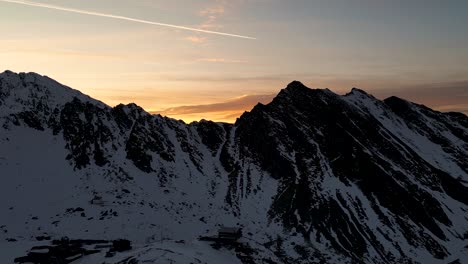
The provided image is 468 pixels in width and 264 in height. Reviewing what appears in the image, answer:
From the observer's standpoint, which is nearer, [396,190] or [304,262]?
[304,262]

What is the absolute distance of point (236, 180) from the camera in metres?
141

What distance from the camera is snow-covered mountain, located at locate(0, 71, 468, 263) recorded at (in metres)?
109

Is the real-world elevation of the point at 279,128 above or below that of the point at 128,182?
above

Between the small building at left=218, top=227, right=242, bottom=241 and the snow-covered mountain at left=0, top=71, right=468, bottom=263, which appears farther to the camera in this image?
the snow-covered mountain at left=0, top=71, right=468, bottom=263

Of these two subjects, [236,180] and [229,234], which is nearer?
[229,234]

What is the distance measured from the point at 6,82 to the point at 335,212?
10803cm

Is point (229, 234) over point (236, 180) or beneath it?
beneath

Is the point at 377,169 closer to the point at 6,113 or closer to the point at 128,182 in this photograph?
the point at 128,182

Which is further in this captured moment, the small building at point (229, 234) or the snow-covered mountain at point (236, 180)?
the snow-covered mountain at point (236, 180)

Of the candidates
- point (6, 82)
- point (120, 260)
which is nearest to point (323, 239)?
point (120, 260)

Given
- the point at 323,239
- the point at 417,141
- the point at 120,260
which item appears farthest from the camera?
the point at 417,141

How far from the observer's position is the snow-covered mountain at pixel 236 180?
357 feet

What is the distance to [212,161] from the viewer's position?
156 m

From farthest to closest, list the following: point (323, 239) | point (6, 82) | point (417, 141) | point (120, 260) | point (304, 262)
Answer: point (417, 141) < point (6, 82) < point (323, 239) < point (304, 262) < point (120, 260)
